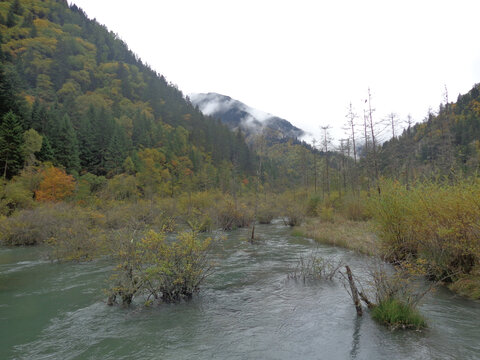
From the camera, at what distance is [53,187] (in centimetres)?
3422

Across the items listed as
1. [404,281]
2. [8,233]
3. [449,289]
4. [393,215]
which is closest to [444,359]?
[404,281]

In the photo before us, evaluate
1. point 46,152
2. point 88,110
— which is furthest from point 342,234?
point 88,110

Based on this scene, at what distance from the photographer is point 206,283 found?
11.7 metres

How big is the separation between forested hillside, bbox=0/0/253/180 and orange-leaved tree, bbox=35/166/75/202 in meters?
5.70

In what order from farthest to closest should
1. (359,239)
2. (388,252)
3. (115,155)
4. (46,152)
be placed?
(115,155) < (46,152) < (359,239) < (388,252)

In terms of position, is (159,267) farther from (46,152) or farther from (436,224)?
(46,152)

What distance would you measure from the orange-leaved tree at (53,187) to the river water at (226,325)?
2386 centimetres

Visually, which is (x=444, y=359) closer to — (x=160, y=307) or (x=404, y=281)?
(x=404, y=281)

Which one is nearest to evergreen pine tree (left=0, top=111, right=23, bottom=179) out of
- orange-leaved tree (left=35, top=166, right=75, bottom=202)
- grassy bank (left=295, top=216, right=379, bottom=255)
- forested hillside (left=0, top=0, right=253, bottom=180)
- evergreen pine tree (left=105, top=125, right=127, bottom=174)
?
forested hillside (left=0, top=0, right=253, bottom=180)

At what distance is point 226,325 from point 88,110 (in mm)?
76847

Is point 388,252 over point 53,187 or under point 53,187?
under

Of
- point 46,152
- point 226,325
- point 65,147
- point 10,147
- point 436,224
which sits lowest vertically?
point 226,325

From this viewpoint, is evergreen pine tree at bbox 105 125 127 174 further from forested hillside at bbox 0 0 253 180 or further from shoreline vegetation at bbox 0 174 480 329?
shoreline vegetation at bbox 0 174 480 329

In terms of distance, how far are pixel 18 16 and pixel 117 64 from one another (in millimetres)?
45630
